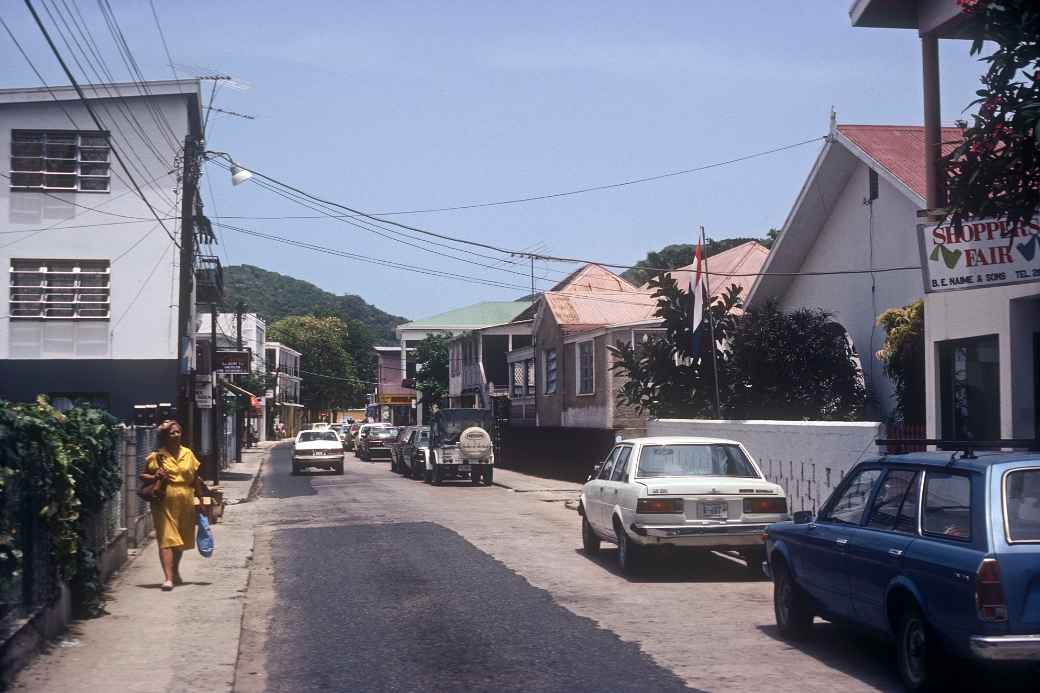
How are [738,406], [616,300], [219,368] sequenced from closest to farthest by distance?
[738,406] → [219,368] → [616,300]

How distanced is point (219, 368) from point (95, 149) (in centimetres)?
721

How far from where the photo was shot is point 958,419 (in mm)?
16734

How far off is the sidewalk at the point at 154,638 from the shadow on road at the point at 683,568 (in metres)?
4.46

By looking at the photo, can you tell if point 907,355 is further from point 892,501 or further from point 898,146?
point 892,501

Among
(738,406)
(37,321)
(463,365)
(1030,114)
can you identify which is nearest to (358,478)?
(37,321)

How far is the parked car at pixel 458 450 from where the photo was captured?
35406 mm

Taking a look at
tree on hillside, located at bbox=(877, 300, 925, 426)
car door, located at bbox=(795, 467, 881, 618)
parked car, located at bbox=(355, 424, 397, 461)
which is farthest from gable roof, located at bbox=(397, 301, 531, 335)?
car door, located at bbox=(795, 467, 881, 618)

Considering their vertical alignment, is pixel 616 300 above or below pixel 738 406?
above

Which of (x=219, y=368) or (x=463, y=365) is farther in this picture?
(x=463, y=365)

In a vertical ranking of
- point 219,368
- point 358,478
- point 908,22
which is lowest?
point 358,478

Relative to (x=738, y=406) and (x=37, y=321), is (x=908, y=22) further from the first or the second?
(x=37, y=321)

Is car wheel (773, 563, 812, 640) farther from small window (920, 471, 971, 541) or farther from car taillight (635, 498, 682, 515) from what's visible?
car taillight (635, 498, 682, 515)

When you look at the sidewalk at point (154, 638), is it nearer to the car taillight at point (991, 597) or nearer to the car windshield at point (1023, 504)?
the car taillight at point (991, 597)

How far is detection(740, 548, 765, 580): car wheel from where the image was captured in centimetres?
1432
